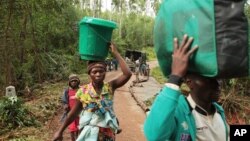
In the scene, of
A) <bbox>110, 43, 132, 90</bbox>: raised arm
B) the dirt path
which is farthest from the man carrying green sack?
the dirt path

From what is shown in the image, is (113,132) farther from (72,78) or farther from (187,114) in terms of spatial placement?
(72,78)

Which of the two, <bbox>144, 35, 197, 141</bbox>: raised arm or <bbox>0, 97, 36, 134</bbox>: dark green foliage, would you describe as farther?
<bbox>0, 97, 36, 134</bbox>: dark green foliage

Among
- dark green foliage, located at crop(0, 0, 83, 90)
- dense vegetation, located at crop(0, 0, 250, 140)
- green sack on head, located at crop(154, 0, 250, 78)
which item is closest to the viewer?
green sack on head, located at crop(154, 0, 250, 78)

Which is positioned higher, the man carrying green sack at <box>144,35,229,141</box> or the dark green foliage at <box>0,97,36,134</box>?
the man carrying green sack at <box>144,35,229,141</box>

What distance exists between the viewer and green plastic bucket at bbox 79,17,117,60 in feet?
11.6

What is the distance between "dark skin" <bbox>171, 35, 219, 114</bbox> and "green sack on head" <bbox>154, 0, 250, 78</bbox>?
34mm

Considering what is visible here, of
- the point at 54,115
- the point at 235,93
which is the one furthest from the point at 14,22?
the point at 235,93

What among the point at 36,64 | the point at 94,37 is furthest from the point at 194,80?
the point at 36,64

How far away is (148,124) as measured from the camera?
1.75 metres

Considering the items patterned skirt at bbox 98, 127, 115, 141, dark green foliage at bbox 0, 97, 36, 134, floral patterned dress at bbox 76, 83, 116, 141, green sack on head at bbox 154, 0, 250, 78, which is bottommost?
dark green foliage at bbox 0, 97, 36, 134

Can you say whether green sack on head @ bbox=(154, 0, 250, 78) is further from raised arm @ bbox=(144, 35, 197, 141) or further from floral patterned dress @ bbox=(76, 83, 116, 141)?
floral patterned dress @ bbox=(76, 83, 116, 141)

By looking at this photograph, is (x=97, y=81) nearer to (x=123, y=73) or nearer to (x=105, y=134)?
(x=123, y=73)

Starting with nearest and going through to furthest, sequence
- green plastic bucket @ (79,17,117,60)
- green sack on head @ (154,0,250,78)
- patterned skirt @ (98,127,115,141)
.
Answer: green sack on head @ (154,0,250,78) → green plastic bucket @ (79,17,117,60) → patterned skirt @ (98,127,115,141)

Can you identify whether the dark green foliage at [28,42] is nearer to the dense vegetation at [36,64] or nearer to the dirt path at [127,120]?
the dense vegetation at [36,64]
